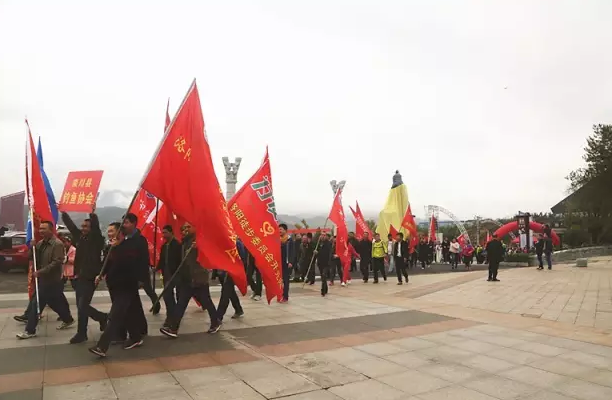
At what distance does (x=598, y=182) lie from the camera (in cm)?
4238

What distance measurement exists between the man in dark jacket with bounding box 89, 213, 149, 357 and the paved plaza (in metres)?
0.28

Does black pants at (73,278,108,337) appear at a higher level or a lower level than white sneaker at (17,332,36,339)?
higher

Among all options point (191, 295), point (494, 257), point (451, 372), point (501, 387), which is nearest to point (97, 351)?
point (191, 295)

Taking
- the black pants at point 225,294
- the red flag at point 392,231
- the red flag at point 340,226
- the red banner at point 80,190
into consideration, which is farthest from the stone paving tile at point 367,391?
the red flag at point 392,231

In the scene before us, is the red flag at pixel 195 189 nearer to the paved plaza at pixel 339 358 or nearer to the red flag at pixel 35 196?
Result: the paved plaza at pixel 339 358

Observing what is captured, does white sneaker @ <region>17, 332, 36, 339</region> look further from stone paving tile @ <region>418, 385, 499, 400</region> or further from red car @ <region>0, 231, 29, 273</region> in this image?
red car @ <region>0, 231, 29, 273</region>

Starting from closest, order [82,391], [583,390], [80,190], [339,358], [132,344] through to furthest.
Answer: [82,391], [583,390], [339,358], [132,344], [80,190]

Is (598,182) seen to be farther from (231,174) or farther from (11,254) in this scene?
(11,254)

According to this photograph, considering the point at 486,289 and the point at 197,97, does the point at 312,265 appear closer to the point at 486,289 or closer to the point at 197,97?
the point at 486,289

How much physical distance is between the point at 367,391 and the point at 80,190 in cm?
773

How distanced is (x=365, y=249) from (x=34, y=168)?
37.9ft

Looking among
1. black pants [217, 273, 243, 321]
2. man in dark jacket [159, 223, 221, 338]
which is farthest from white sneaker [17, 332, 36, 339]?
black pants [217, 273, 243, 321]

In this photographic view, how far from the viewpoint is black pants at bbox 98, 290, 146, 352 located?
213 inches

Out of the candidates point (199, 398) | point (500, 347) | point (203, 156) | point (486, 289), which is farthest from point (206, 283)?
point (486, 289)
